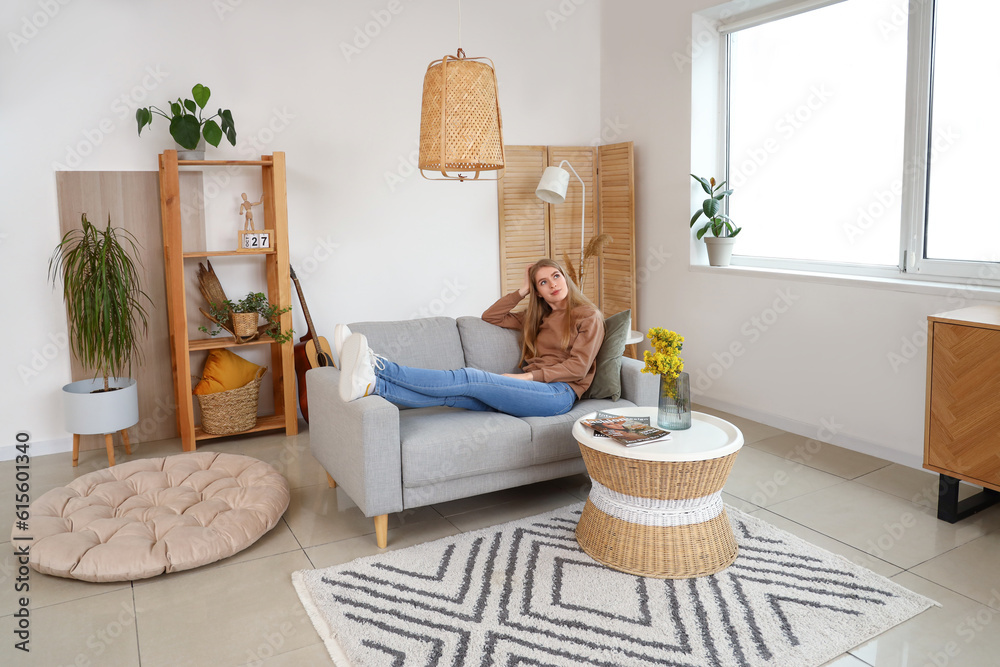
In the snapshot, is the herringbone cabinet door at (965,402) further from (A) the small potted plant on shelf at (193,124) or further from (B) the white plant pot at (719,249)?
(A) the small potted plant on shelf at (193,124)

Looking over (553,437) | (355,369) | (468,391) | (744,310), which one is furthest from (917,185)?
(355,369)

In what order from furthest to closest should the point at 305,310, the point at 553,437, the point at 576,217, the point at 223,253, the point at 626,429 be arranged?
the point at 576,217, the point at 305,310, the point at 223,253, the point at 553,437, the point at 626,429

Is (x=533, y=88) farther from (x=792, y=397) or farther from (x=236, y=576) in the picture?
(x=236, y=576)

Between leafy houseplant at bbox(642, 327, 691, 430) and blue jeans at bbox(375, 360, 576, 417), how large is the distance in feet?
1.79

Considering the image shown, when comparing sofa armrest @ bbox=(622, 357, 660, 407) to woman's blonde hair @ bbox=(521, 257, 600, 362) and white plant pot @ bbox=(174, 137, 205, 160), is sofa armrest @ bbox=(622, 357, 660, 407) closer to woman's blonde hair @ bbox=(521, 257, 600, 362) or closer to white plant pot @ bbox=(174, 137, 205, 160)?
woman's blonde hair @ bbox=(521, 257, 600, 362)

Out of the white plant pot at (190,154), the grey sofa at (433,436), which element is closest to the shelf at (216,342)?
the grey sofa at (433,436)

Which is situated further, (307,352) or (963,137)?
(307,352)

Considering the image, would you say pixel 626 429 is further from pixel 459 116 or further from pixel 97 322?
pixel 97 322

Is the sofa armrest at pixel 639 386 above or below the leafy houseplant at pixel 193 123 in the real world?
below

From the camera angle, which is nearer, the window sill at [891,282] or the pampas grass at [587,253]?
the window sill at [891,282]

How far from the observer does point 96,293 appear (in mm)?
3713

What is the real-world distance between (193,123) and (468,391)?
7.15 ft

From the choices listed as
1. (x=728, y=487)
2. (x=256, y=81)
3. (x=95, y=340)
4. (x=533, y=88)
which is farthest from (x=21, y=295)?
(x=728, y=487)

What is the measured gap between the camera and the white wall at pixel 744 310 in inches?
144
